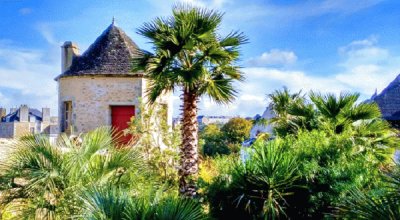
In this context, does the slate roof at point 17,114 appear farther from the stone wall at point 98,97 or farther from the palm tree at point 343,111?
the palm tree at point 343,111

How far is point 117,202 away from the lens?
19.4 ft

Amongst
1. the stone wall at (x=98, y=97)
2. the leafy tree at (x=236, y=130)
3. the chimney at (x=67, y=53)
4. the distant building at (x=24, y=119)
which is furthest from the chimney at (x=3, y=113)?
the stone wall at (x=98, y=97)

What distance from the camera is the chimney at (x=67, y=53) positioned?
23.1 m

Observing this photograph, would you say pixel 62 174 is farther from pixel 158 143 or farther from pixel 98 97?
pixel 98 97

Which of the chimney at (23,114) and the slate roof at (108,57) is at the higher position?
the slate roof at (108,57)

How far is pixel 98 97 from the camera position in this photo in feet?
68.8

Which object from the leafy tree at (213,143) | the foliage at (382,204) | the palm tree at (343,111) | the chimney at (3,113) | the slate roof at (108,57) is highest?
the slate roof at (108,57)

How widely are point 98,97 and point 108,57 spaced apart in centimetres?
207

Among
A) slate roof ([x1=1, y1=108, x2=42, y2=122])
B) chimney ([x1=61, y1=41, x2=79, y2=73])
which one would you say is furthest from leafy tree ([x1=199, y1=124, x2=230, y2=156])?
slate roof ([x1=1, y1=108, x2=42, y2=122])

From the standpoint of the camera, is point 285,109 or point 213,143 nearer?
point 285,109

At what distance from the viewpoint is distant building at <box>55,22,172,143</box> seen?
2078 centimetres

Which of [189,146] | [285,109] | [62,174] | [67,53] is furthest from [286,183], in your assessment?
[67,53]

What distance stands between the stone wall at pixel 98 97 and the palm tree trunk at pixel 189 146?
967cm

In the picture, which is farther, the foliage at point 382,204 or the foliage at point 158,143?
the foliage at point 158,143
